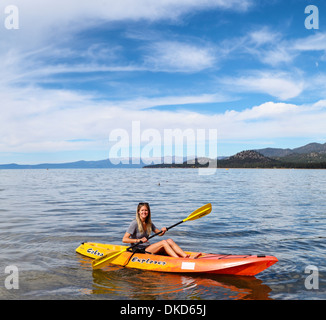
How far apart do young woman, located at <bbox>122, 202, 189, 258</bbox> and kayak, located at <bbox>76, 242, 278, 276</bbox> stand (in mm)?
210

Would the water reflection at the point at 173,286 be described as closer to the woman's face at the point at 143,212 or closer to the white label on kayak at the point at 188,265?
the white label on kayak at the point at 188,265

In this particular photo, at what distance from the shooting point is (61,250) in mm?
10070

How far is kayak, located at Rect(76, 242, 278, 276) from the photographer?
24.7 feet

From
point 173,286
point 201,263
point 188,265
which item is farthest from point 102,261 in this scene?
point 201,263

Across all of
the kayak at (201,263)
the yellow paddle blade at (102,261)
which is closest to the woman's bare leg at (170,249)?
the kayak at (201,263)

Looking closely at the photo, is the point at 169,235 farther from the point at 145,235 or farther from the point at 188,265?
the point at 188,265

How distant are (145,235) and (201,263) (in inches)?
66.8

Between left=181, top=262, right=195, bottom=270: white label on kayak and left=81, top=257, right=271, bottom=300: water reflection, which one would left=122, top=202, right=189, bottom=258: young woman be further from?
left=81, top=257, right=271, bottom=300: water reflection

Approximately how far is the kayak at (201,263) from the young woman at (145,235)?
21cm

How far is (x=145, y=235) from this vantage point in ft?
28.3

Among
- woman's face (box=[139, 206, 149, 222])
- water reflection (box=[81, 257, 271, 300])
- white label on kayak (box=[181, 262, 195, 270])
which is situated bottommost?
water reflection (box=[81, 257, 271, 300])

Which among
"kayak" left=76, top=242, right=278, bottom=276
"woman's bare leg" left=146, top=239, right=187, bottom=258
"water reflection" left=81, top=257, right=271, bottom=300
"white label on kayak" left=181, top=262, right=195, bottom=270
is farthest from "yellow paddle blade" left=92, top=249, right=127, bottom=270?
"white label on kayak" left=181, top=262, right=195, bottom=270
